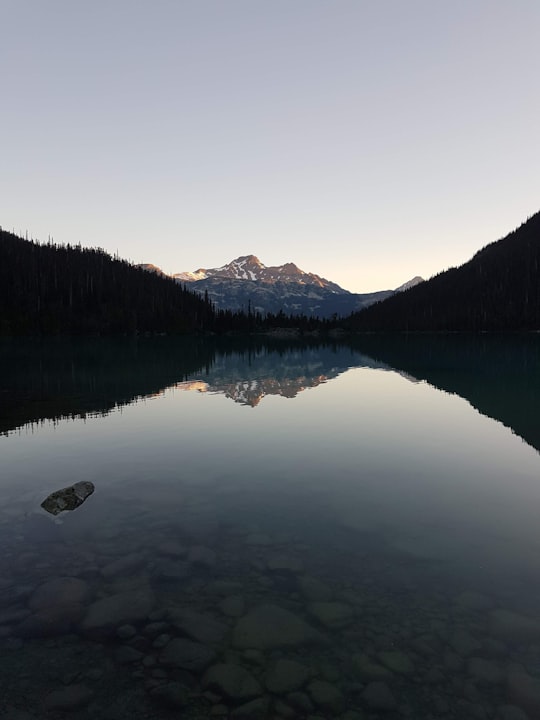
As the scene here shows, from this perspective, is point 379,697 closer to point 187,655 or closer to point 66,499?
point 187,655

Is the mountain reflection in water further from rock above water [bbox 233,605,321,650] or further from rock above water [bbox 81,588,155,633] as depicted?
rock above water [bbox 81,588,155,633]

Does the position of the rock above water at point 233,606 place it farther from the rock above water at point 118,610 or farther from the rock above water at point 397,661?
the rock above water at point 397,661

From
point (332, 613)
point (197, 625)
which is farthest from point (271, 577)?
point (197, 625)

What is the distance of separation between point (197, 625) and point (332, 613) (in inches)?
108

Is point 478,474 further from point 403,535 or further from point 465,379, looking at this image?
point 465,379

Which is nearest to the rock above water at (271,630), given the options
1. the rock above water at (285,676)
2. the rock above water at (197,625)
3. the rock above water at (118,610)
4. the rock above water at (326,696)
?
the rock above water at (197,625)

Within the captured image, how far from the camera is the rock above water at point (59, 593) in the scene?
31.2ft

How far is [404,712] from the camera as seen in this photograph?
6.73m

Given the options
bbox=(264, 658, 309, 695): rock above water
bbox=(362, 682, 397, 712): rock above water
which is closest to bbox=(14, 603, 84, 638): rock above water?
bbox=(264, 658, 309, 695): rock above water

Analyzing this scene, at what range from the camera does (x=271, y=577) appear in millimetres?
10695

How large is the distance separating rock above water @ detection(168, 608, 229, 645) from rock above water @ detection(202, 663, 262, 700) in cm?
73

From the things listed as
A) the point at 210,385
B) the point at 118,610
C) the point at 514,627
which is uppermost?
the point at 210,385

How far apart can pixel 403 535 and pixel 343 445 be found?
1086 centimetres

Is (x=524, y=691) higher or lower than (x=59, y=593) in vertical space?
lower
